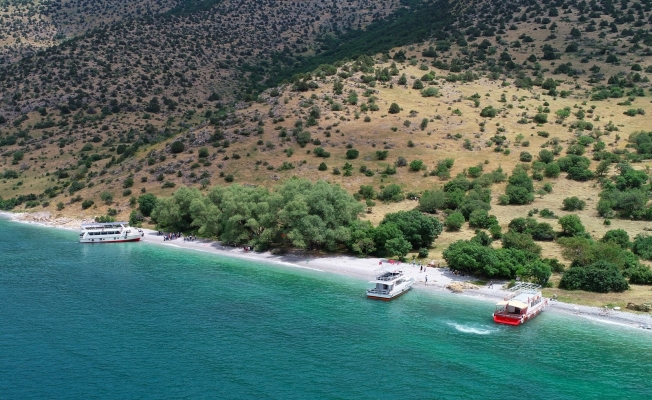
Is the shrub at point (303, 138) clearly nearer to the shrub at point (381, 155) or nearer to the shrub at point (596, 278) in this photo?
the shrub at point (381, 155)

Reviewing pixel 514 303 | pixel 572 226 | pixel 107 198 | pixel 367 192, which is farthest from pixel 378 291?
pixel 107 198

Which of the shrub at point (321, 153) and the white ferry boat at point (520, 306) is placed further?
the shrub at point (321, 153)

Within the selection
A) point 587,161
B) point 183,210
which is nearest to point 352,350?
point 183,210

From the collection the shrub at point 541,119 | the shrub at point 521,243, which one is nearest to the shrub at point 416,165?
the shrub at point 541,119

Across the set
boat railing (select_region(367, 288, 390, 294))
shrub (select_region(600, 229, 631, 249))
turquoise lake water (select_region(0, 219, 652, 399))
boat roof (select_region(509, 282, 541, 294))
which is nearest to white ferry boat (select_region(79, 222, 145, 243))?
turquoise lake water (select_region(0, 219, 652, 399))

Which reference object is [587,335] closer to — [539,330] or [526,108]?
[539,330]

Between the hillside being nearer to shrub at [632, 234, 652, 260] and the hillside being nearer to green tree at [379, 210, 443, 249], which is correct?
green tree at [379, 210, 443, 249]
